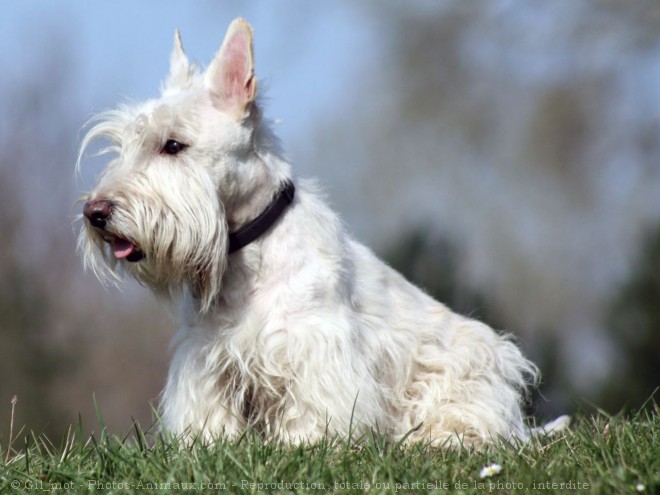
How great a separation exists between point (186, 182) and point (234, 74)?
2.05 ft

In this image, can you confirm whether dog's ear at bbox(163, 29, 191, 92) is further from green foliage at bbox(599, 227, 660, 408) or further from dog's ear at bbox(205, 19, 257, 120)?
green foliage at bbox(599, 227, 660, 408)

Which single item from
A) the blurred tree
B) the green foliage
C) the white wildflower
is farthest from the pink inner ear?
the blurred tree

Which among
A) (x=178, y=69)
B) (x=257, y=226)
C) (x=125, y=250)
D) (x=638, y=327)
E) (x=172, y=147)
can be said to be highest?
(x=178, y=69)

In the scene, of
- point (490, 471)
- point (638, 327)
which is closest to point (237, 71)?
point (490, 471)

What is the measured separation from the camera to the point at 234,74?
4707mm

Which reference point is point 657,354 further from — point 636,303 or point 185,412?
point 185,412

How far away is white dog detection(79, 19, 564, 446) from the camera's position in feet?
14.9

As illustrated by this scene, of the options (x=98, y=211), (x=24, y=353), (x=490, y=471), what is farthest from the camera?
(x=24, y=353)

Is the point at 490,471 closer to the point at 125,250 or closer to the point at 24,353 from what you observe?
the point at 125,250

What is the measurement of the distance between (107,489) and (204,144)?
6.05ft

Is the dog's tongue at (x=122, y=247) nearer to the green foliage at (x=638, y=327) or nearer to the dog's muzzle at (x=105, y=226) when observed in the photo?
the dog's muzzle at (x=105, y=226)

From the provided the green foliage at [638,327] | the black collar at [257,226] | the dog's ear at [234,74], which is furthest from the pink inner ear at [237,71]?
the green foliage at [638,327]

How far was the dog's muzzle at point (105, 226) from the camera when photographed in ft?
14.4

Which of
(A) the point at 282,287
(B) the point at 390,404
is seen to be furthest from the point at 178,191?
(B) the point at 390,404
